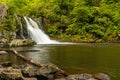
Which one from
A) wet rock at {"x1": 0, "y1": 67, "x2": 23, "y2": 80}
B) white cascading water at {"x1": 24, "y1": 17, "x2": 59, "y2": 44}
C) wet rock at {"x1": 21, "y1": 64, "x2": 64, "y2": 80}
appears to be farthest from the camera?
white cascading water at {"x1": 24, "y1": 17, "x2": 59, "y2": 44}

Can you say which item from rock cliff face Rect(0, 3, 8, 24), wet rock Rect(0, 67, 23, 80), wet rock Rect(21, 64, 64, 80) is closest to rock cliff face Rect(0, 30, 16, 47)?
rock cliff face Rect(0, 3, 8, 24)

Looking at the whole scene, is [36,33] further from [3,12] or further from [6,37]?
[6,37]

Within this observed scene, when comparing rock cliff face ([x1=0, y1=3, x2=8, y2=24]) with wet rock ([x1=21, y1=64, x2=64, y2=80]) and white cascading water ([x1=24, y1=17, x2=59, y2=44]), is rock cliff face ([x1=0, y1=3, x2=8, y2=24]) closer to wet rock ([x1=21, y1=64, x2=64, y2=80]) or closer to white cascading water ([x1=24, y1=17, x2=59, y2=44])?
white cascading water ([x1=24, y1=17, x2=59, y2=44])

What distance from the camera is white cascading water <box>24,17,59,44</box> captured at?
65.1 metres

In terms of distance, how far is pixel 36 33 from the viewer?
6700 cm

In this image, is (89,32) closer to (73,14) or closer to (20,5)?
(73,14)

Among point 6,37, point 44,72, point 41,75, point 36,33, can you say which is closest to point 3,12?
point 6,37

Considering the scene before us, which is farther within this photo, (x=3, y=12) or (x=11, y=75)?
(x=3, y=12)

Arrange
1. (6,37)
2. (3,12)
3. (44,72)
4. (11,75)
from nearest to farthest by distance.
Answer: (11,75) < (44,72) < (6,37) < (3,12)

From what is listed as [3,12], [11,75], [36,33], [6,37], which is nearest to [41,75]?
[11,75]

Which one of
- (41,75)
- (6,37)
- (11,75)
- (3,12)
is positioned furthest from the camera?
(3,12)

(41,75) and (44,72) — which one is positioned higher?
(44,72)

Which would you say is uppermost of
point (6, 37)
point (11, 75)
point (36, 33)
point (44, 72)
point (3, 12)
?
point (3, 12)

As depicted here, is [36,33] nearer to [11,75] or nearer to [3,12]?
[3,12]
